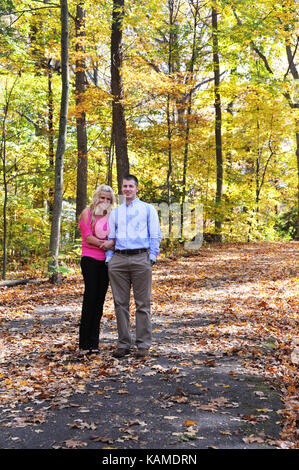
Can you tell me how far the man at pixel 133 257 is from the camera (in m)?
5.36

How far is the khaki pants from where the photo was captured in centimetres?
538

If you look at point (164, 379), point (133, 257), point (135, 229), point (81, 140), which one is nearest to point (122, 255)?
point (133, 257)

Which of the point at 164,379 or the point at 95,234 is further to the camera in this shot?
the point at 95,234

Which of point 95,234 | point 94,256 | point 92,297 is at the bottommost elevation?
point 92,297

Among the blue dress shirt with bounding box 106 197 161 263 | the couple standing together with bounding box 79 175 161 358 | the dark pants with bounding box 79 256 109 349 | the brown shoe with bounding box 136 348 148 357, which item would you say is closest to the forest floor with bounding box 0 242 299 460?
the brown shoe with bounding box 136 348 148 357

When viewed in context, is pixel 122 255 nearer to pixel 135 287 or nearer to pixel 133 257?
pixel 133 257

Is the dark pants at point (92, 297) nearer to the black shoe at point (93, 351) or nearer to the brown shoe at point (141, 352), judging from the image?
the black shoe at point (93, 351)

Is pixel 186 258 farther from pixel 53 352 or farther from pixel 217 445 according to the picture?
pixel 217 445

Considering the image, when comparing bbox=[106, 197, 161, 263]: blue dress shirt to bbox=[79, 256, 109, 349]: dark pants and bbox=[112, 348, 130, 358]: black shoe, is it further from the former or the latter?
bbox=[112, 348, 130, 358]: black shoe

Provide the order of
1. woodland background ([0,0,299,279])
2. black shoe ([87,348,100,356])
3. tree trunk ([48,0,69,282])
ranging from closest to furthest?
black shoe ([87,348,100,356]), tree trunk ([48,0,69,282]), woodland background ([0,0,299,279])

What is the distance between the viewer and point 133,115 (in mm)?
17922

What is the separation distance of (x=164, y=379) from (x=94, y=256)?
1.70m
